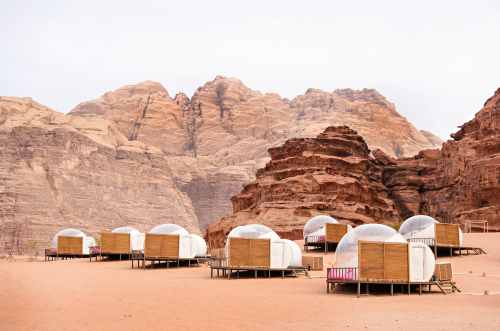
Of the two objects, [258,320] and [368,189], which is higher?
[368,189]

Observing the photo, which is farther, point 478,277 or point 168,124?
point 168,124

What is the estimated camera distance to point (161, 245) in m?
35.4

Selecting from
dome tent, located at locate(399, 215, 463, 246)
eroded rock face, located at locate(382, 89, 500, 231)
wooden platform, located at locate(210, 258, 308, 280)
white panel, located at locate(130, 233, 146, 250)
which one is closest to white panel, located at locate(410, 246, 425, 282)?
wooden platform, located at locate(210, 258, 308, 280)

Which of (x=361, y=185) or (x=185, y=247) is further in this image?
(x=361, y=185)

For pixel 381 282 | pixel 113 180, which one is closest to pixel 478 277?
pixel 381 282

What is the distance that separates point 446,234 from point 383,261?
16415mm

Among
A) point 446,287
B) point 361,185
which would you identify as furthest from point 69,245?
point 446,287

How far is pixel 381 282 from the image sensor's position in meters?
20.5

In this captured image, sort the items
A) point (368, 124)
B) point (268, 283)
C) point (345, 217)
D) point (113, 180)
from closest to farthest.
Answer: point (268, 283) → point (345, 217) → point (113, 180) → point (368, 124)

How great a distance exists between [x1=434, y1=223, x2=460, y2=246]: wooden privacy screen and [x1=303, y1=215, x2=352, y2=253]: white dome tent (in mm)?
8370

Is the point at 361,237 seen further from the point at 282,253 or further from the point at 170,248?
the point at 170,248

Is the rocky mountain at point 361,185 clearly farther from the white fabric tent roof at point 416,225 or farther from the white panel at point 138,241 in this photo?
the white panel at point 138,241

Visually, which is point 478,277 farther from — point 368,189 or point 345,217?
point 368,189

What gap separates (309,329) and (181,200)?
422 ft
